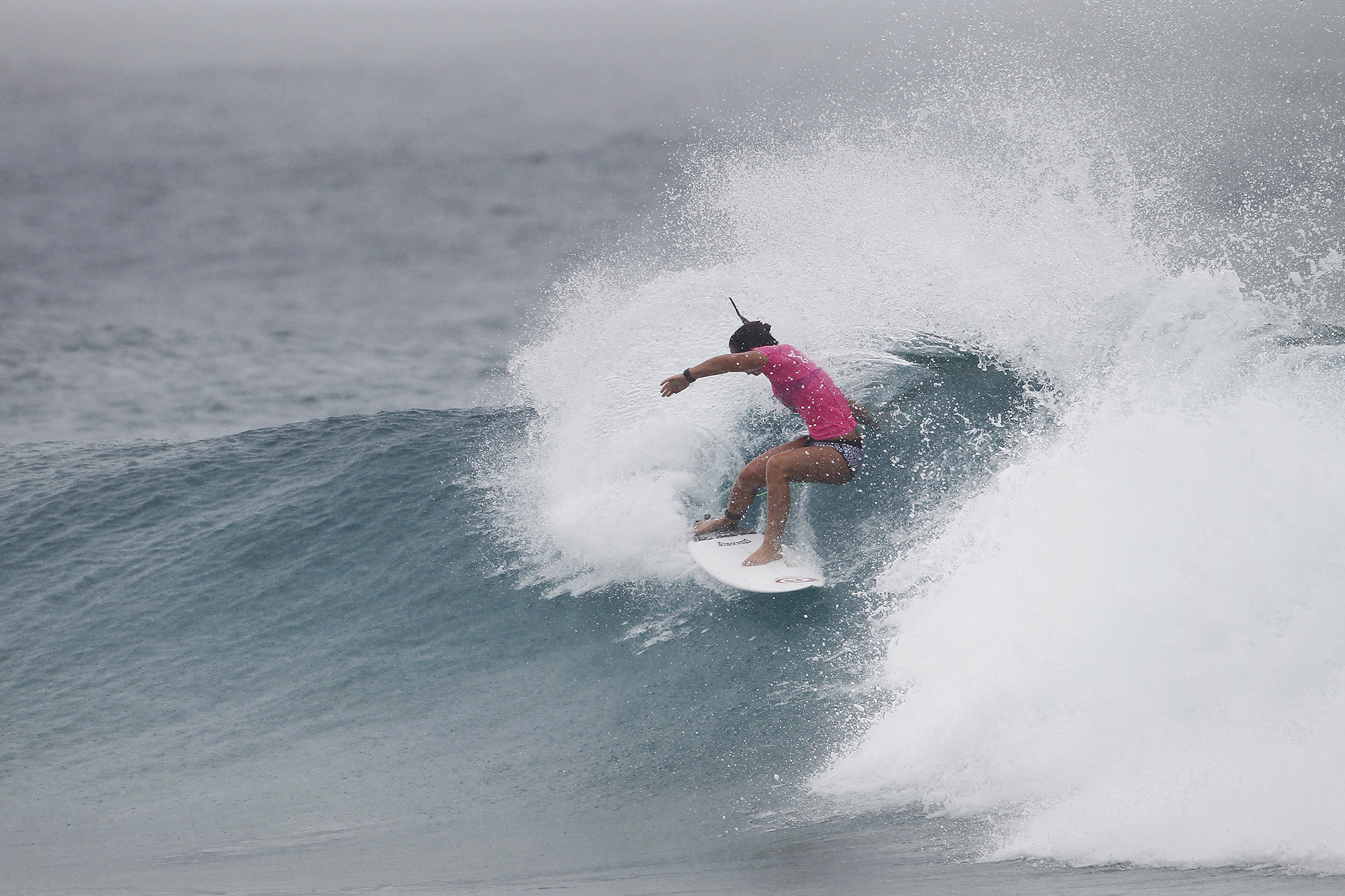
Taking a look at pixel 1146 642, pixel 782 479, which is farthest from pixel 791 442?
pixel 1146 642

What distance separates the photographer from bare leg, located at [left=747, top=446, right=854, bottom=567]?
206 inches

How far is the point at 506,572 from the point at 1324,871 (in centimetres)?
471

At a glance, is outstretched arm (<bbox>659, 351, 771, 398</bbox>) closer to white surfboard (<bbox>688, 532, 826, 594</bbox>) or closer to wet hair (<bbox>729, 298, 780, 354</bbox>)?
wet hair (<bbox>729, 298, 780, 354</bbox>)

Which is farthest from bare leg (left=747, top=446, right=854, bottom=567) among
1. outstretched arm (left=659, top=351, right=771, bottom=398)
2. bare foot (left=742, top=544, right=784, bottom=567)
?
outstretched arm (left=659, top=351, right=771, bottom=398)

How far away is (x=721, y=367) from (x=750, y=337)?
416 millimetres

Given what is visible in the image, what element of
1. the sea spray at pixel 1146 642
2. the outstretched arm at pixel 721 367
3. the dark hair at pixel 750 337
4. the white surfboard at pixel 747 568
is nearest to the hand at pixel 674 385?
the outstretched arm at pixel 721 367

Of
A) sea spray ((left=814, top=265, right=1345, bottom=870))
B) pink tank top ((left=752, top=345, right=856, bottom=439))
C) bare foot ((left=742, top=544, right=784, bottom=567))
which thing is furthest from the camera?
pink tank top ((left=752, top=345, right=856, bottom=439))

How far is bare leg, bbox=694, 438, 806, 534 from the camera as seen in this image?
5445 millimetres

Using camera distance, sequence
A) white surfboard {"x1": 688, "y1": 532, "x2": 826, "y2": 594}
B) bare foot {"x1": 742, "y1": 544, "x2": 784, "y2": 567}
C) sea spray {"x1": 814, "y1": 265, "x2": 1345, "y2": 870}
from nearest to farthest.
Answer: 1. sea spray {"x1": 814, "y1": 265, "x2": 1345, "y2": 870}
2. white surfboard {"x1": 688, "y1": 532, "x2": 826, "y2": 594}
3. bare foot {"x1": 742, "y1": 544, "x2": 784, "y2": 567}

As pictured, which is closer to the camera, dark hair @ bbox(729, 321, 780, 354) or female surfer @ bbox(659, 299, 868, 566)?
female surfer @ bbox(659, 299, 868, 566)

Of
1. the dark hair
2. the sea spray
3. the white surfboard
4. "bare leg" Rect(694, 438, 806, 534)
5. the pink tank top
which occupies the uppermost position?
the dark hair

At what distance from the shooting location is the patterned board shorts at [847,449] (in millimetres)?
5367

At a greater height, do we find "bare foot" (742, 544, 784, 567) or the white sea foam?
the white sea foam

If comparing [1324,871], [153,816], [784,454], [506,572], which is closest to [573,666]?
[506,572]
